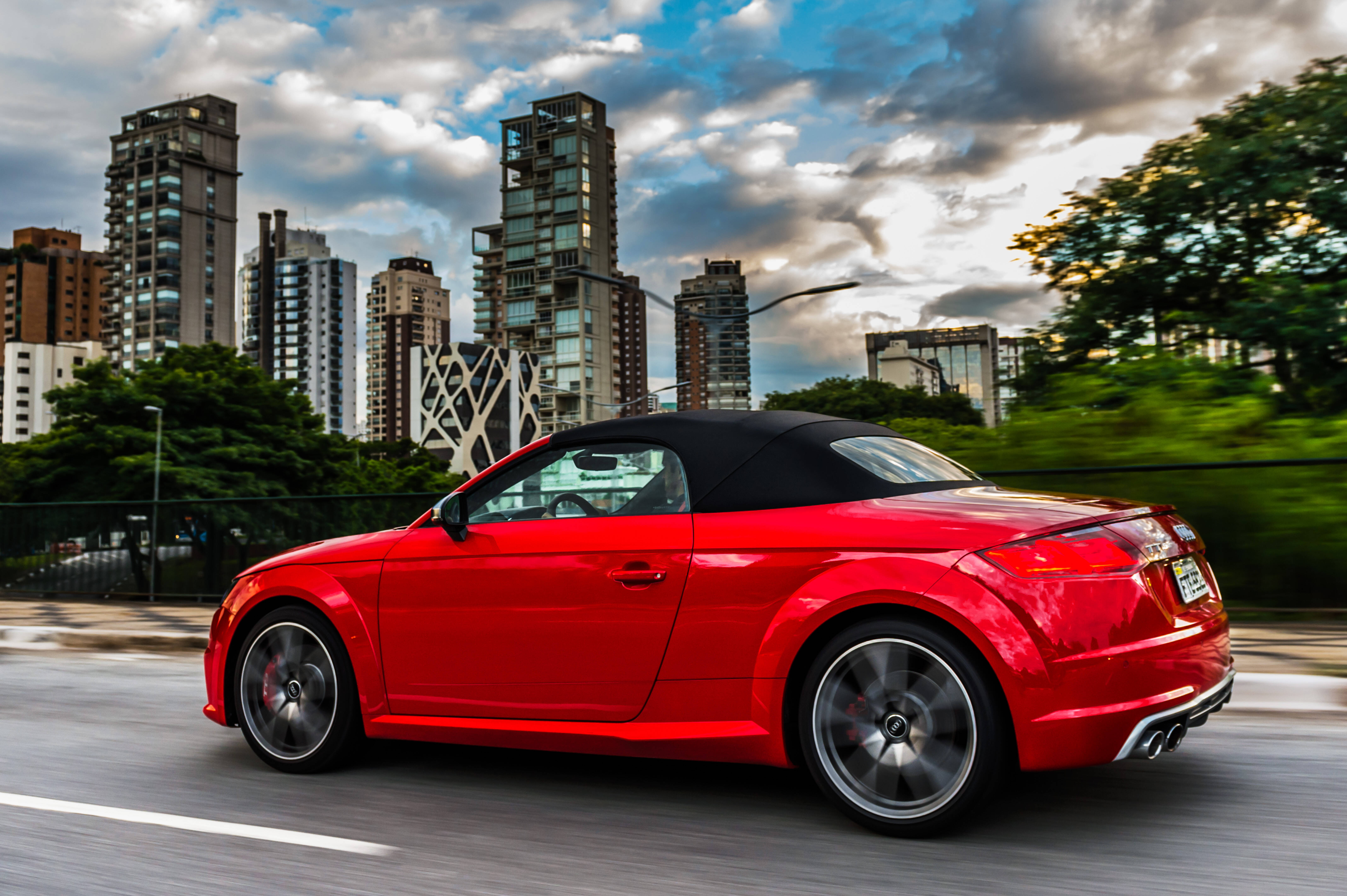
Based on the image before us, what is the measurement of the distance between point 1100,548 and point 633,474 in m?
1.78

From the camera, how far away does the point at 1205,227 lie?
1739 cm

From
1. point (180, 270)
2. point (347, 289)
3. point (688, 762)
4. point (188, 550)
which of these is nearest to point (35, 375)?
point (180, 270)

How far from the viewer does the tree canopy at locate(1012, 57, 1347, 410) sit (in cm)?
1664

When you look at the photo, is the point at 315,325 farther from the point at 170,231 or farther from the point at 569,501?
the point at 569,501

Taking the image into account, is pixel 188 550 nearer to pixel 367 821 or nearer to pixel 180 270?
pixel 367 821

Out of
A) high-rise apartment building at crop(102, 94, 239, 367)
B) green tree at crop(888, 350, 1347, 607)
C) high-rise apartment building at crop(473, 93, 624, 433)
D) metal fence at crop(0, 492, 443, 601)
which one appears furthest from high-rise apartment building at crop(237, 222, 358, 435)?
green tree at crop(888, 350, 1347, 607)

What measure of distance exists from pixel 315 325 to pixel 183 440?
16514cm

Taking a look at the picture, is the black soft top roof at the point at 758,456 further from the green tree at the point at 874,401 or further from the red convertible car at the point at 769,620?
the green tree at the point at 874,401

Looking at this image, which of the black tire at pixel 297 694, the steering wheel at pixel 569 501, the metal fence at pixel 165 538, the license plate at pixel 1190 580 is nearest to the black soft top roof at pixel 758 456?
the steering wheel at pixel 569 501

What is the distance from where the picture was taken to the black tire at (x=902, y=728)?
11.5ft

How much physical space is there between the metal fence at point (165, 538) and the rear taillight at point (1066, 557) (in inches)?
368

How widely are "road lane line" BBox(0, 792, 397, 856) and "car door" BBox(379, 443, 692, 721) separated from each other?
2.38ft

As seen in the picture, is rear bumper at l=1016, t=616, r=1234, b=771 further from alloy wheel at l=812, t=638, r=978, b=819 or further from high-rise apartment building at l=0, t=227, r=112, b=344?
high-rise apartment building at l=0, t=227, r=112, b=344

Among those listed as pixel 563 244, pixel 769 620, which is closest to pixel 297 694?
pixel 769 620
